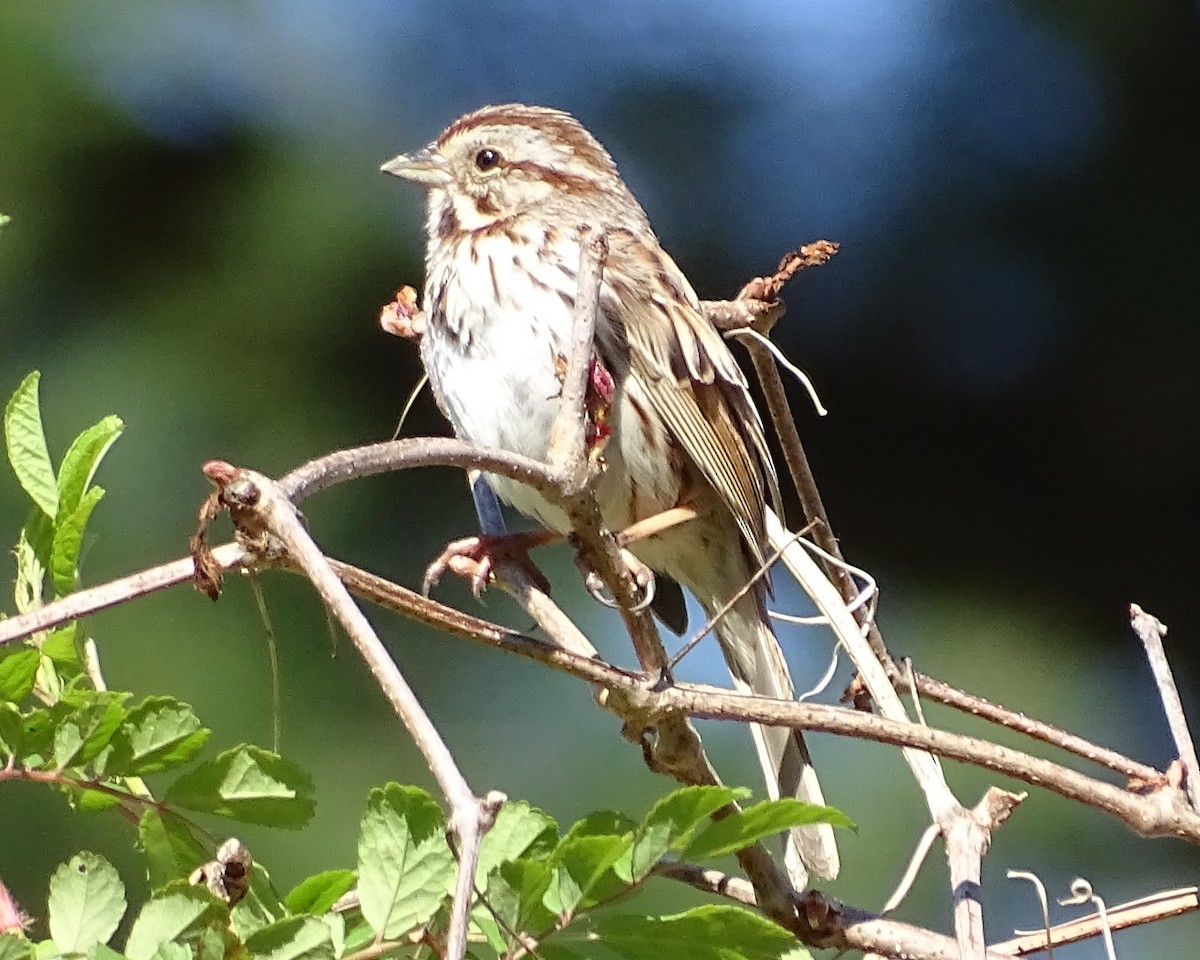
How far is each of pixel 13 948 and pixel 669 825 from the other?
1.35 feet

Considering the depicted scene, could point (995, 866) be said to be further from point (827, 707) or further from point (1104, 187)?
point (827, 707)

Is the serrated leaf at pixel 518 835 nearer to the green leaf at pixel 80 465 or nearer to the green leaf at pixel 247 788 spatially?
the green leaf at pixel 247 788

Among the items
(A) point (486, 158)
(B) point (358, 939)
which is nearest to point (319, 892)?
(B) point (358, 939)

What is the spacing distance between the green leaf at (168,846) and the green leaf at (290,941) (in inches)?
5.8

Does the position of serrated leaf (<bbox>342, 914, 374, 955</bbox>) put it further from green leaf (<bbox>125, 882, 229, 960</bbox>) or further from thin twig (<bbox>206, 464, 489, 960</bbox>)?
thin twig (<bbox>206, 464, 489, 960</bbox>)

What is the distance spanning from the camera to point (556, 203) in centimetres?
257

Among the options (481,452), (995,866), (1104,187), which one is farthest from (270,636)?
(1104,187)

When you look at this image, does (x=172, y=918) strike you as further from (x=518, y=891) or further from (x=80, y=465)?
(x=80, y=465)

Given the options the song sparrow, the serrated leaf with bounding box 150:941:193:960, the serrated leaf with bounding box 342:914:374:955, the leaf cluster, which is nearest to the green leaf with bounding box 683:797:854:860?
the leaf cluster

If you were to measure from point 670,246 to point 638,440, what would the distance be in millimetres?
1539

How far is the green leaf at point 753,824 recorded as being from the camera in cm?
111

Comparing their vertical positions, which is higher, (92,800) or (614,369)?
(614,369)

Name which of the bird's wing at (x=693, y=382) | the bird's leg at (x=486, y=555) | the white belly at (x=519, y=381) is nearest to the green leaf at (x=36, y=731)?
the bird's leg at (x=486, y=555)

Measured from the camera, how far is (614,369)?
2184 mm
